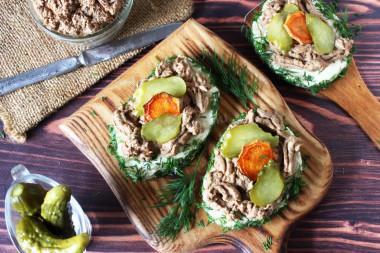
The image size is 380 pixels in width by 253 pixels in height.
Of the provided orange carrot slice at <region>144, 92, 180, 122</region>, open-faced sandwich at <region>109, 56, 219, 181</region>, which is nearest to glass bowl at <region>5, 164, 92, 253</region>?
open-faced sandwich at <region>109, 56, 219, 181</region>

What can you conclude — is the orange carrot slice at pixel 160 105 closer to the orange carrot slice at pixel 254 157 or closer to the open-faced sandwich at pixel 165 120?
the open-faced sandwich at pixel 165 120

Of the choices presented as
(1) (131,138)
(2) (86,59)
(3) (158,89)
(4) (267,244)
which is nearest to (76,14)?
(2) (86,59)

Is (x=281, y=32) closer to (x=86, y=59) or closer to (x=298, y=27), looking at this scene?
(x=298, y=27)

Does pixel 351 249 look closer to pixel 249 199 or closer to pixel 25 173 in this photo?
pixel 249 199

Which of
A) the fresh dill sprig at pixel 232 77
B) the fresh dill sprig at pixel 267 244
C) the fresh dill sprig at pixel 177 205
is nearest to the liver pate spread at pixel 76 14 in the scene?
the fresh dill sprig at pixel 232 77

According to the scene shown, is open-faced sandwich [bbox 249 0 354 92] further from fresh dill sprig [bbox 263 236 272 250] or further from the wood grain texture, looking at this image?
fresh dill sprig [bbox 263 236 272 250]

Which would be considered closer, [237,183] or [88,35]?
[237,183]
